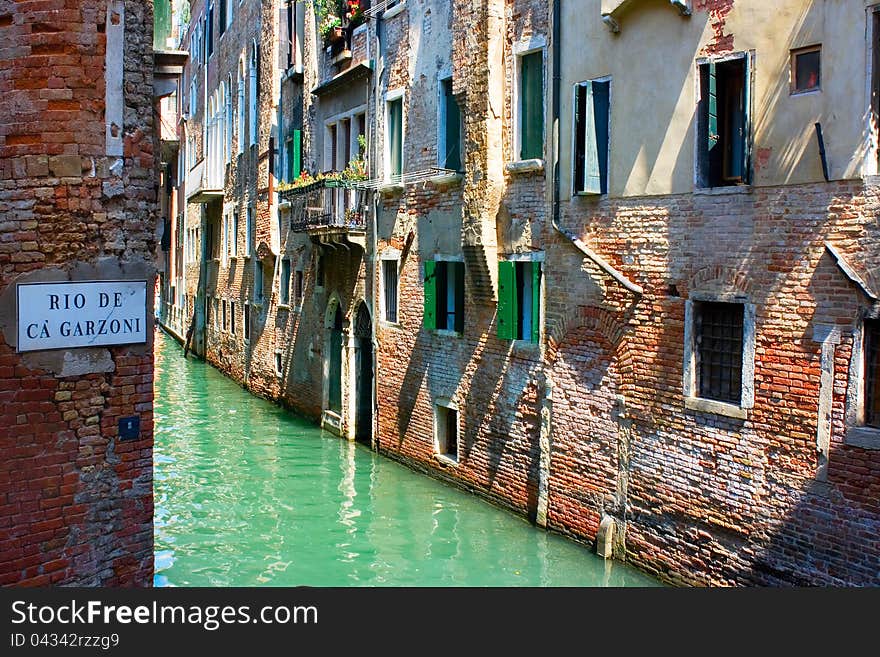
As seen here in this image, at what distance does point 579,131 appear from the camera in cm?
1092

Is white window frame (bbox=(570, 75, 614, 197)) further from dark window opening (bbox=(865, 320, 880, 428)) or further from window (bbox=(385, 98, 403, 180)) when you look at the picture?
window (bbox=(385, 98, 403, 180))

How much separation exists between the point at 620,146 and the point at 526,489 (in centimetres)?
419

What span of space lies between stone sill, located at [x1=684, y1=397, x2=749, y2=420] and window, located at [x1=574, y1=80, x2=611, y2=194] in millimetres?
2407

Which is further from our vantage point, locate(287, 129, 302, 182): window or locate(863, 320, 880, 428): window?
locate(287, 129, 302, 182): window

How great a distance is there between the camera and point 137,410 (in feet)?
24.0

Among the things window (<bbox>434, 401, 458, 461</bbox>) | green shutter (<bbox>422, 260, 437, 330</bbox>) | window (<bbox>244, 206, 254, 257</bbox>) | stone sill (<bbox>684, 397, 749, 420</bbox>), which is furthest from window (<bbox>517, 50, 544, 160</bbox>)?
window (<bbox>244, 206, 254, 257</bbox>)

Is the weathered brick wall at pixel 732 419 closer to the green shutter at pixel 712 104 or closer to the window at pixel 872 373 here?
the window at pixel 872 373

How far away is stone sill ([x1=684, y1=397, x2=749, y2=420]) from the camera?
9.19 metres

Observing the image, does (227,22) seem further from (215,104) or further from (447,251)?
(447,251)

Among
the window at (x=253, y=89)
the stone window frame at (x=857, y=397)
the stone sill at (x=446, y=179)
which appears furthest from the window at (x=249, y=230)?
the stone window frame at (x=857, y=397)

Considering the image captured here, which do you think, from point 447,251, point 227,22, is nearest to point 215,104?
point 227,22

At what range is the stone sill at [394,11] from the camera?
50.7ft

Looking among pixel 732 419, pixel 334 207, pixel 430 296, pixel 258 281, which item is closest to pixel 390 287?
pixel 334 207

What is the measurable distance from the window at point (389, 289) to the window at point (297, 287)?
484cm
